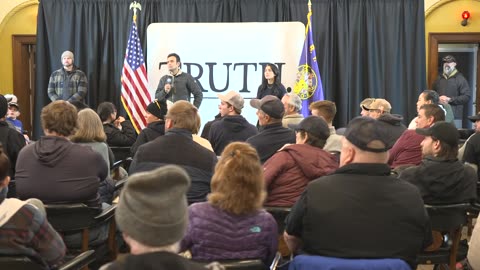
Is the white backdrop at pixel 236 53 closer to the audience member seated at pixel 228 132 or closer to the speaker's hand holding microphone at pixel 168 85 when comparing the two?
the speaker's hand holding microphone at pixel 168 85

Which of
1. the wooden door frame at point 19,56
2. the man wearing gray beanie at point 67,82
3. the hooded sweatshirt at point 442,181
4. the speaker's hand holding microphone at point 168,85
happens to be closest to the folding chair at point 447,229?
the hooded sweatshirt at point 442,181

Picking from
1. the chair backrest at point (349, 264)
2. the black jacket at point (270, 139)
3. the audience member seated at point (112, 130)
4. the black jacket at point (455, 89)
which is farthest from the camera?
the black jacket at point (455, 89)

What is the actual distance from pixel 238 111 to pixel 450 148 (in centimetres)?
234

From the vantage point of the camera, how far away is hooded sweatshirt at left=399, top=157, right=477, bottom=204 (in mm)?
3318

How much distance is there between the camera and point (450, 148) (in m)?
3.33

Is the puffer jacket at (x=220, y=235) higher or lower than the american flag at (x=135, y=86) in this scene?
lower

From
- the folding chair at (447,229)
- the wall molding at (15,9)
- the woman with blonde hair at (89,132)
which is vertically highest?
the wall molding at (15,9)

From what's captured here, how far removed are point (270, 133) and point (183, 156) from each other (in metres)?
0.92

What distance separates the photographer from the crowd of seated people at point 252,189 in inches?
58.3

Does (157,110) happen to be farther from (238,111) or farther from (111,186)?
(111,186)

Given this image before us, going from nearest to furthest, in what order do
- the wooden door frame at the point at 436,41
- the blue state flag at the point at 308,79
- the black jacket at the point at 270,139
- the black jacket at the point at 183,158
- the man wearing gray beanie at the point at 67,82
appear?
the black jacket at the point at 183,158, the black jacket at the point at 270,139, the blue state flag at the point at 308,79, the man wearing gray beanie at the point at 67,82, the wooden door frame at the point at 436,41

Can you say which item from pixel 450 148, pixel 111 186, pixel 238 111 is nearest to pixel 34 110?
pixel 238 111

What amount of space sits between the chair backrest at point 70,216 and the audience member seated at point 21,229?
2.49 feet

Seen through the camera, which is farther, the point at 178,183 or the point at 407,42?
the point at 407,42
